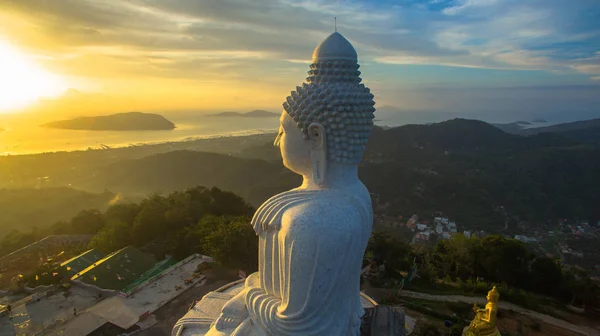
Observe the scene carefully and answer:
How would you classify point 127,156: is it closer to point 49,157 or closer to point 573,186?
point 49,157

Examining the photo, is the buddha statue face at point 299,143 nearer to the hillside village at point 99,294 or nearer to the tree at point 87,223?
the hillside village at point 99,294

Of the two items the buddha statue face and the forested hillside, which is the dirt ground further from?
the forested hillside

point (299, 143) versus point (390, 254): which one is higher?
point (299, 143)

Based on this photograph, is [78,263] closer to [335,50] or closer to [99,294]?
[99,294]

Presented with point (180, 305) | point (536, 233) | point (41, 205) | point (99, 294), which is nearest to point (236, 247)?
point (180, 305)

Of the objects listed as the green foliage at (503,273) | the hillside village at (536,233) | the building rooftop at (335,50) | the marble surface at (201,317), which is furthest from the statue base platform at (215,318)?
the hillside village at (536,233)

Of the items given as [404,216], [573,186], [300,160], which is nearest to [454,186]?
[404,216]
